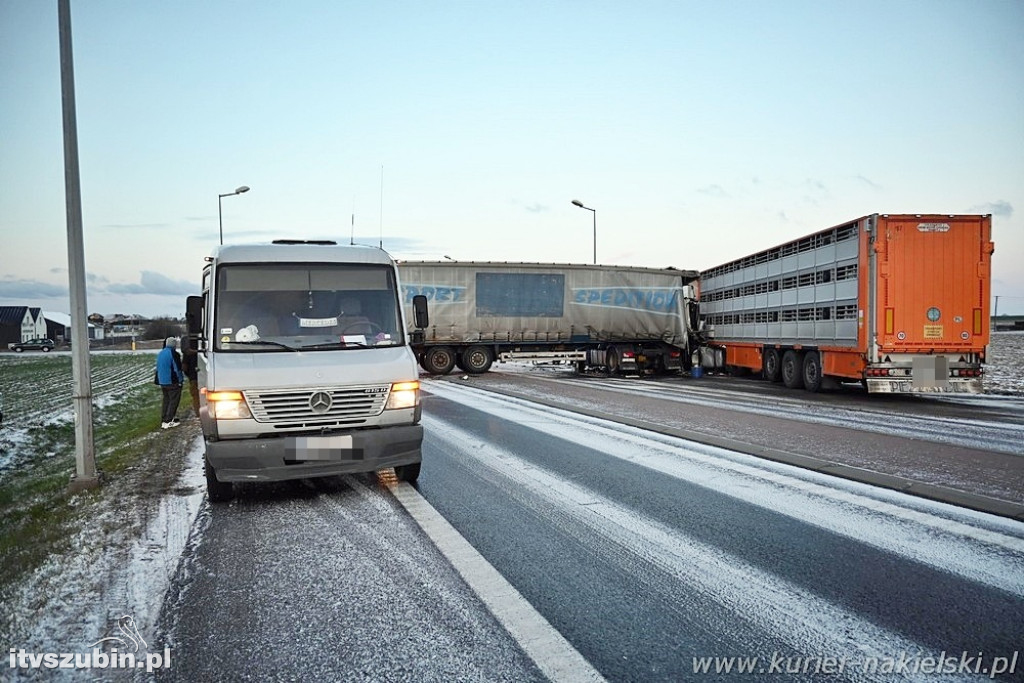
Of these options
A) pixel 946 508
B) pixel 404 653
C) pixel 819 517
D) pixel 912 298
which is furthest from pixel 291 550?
pixel 912 298

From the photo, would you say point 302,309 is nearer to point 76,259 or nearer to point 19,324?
point 76,259

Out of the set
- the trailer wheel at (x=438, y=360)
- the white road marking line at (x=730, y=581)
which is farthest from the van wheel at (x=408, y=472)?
the trailer wheel at (x=438, y=360)

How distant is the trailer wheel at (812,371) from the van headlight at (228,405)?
1424 cm

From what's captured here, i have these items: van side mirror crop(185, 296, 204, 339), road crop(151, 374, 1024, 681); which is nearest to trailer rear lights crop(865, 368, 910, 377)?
road crop(151, 374, 1024, 681)

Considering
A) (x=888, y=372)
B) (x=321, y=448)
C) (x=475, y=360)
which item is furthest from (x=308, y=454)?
(x=475, y=360)

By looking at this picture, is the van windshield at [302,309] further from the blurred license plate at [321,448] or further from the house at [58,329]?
the house at [58,329]

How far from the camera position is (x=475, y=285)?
24.2 m

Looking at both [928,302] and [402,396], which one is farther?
[928,302]

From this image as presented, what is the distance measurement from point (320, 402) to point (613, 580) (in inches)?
120

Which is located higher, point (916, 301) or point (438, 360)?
point (916, 301)

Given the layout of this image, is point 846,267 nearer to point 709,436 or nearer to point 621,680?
point 709,436

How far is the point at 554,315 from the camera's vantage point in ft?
82.4

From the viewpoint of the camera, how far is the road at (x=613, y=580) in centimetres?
316

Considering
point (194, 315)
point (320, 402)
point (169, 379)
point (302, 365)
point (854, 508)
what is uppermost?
point (194, 315)
